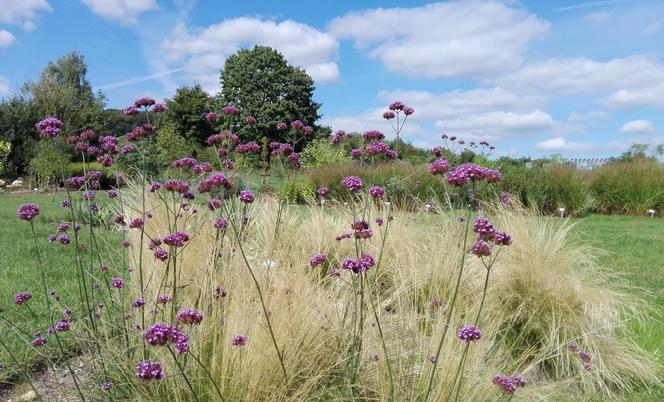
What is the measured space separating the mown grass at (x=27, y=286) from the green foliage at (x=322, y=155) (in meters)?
13.3

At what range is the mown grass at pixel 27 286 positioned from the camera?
363cm

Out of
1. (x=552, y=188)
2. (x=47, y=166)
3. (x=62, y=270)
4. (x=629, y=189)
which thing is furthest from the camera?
(x=47, y=166)

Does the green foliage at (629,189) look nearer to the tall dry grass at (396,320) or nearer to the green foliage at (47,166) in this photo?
the tall dry grass at (396,320)

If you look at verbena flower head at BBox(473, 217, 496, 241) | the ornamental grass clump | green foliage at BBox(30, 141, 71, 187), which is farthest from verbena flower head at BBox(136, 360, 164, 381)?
green foliage at BBox(30, 141, 71, 187)

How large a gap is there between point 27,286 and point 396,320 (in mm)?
3987

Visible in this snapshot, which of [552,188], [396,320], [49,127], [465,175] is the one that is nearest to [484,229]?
[465,175]

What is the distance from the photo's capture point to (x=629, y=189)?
15.0m

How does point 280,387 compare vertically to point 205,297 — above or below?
below

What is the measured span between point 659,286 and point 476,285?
345 cm

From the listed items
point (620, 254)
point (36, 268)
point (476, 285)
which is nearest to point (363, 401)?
point (476, 285)

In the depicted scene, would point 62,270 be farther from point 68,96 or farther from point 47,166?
point 68,96

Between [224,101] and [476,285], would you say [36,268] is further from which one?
[224,101]

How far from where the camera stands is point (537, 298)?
13.5 ft

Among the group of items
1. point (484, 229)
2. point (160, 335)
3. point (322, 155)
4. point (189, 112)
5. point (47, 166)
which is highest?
point (189, 112)
